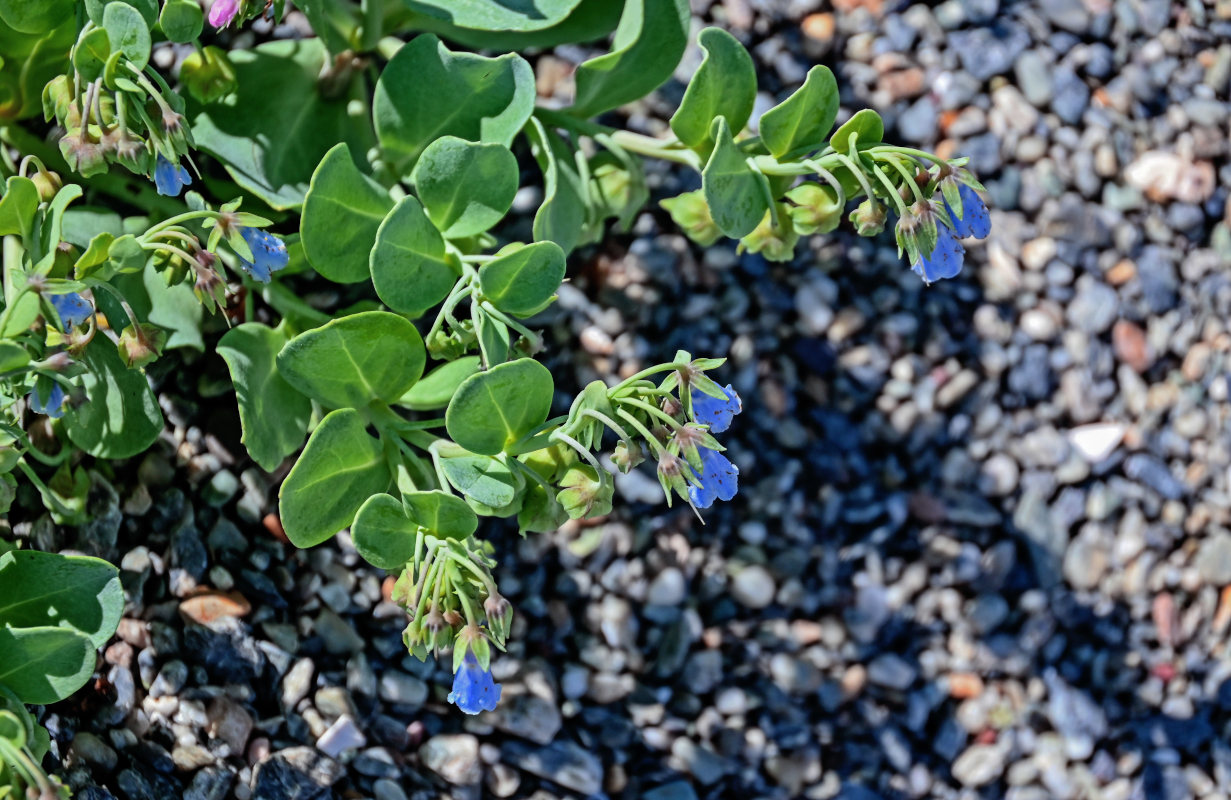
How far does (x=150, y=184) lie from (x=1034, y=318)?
154cm

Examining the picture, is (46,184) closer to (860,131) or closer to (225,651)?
(225,651)

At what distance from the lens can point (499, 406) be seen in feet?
4.26

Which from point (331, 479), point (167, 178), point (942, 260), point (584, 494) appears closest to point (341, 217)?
point (167, 178)

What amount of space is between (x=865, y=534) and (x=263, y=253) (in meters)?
1.19

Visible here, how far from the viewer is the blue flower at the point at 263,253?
1.31 meters

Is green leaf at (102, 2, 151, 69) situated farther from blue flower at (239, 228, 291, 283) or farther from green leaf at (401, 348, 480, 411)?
green leaf at (401, 348, 480, 411)

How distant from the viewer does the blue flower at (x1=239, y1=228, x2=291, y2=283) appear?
131 cm

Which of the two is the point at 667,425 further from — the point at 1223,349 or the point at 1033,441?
the point at 1223,349

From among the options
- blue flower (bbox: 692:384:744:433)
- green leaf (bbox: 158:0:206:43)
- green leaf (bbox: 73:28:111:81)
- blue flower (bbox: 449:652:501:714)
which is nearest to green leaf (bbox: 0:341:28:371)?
green leaf (bbox: 73:28:111:81)

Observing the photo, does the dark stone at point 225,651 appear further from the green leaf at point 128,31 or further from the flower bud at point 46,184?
the green leaf at point 128,31

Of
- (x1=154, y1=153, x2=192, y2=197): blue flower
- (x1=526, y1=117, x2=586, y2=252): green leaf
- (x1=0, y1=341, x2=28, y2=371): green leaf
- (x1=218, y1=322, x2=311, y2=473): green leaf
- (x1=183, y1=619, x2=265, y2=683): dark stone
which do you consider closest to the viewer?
(x1=0, y1=341, x2=28, y2=371): green leaf

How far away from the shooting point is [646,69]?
5.41 ft

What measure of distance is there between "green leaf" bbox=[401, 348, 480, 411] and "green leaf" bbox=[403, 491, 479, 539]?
24 cm

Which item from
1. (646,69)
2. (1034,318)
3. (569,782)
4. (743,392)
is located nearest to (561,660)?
(569,782)
